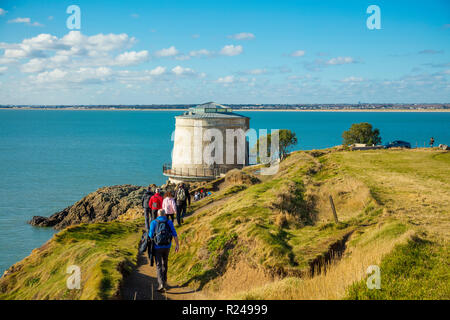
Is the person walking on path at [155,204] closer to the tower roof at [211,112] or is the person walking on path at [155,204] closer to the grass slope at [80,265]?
the grass slope at [80,265]

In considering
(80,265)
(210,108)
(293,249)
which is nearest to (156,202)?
(80,265)

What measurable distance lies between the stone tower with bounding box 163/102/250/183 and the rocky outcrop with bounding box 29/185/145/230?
5.39 metres

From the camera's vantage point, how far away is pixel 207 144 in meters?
41.8

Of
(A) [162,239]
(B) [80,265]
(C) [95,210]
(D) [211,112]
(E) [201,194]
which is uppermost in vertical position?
(D) [211,112]

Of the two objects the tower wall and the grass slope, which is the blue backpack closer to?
the grass slope

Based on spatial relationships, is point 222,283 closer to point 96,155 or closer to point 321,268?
point 321,268

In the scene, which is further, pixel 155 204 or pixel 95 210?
pixel 95 210

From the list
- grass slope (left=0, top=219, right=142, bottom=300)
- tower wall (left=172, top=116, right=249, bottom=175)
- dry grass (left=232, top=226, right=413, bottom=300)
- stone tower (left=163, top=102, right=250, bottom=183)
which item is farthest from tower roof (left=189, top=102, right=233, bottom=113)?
dry grass (left=232, top=226, right=413, bottom=300)

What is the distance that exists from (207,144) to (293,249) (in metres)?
30.9

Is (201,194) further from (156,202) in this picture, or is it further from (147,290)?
(147,290)

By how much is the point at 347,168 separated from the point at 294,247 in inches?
539

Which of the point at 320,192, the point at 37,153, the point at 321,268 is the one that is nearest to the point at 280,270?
the point at 321,268

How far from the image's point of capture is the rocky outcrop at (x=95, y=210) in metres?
41.4

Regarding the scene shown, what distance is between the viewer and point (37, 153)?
348 feet
